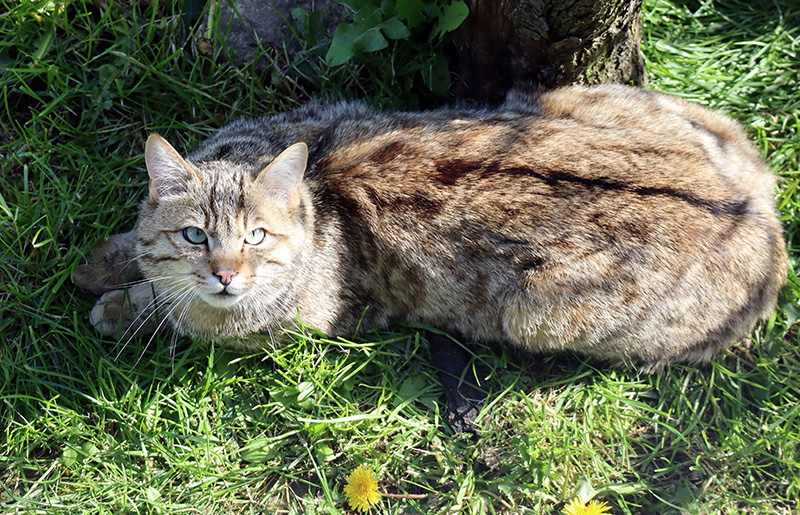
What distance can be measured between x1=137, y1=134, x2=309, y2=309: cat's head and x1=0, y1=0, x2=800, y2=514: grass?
639mm

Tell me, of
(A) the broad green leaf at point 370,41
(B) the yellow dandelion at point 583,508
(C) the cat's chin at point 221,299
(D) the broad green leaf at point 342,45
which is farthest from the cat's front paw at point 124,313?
(B) the yellow dandelion at point 583,508

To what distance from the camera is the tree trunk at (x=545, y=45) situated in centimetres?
335

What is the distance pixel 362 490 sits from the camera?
3.28m

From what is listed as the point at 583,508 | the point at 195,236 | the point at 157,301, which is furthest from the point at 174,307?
the point at 583,508

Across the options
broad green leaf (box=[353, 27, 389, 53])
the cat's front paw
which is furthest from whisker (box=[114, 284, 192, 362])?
broad green leaf (box=[353, 27, 389, 53])

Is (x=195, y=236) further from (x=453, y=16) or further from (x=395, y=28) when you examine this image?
(x=453, y=16)

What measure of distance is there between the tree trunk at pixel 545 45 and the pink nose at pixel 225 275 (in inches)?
79.4

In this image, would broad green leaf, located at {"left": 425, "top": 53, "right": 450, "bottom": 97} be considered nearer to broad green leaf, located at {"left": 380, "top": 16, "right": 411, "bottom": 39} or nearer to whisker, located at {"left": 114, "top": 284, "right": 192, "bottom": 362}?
broad green leaf, located at {"left": 380, "top": 16, "right": 411, "bottom": 39}

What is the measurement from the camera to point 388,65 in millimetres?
4062

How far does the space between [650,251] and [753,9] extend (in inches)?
102

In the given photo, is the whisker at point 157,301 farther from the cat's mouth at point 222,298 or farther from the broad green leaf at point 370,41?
the broad green leaf at point 370,41

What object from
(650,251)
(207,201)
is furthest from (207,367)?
(650,251)

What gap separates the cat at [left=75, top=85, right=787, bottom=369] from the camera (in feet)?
10.2

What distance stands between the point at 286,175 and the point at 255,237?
0.34m
